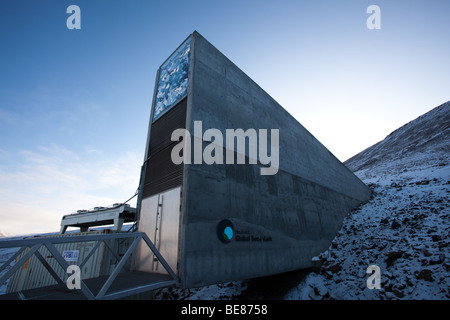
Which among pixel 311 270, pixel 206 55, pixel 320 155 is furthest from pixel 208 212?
pixel 320 155

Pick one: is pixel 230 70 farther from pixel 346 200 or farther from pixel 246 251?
pixel 346 200

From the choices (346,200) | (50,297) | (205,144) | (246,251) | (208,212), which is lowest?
(50,297)

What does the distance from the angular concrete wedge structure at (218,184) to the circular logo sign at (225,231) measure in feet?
0.11

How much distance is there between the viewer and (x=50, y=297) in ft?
16.0

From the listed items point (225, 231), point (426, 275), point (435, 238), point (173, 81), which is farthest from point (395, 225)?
point (173, 81)

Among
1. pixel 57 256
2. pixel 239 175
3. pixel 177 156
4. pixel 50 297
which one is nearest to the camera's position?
pixel 57 256

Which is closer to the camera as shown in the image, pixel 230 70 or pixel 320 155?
pixel 230 70

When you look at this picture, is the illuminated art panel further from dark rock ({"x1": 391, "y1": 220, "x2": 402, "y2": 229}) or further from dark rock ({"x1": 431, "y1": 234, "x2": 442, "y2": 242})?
dark rock ({"x1": 391, "y1": 220, "x2": 402, "y2": 229})

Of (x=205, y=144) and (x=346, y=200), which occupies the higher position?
(x=205, y=144)

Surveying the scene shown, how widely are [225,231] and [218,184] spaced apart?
1.68 metres

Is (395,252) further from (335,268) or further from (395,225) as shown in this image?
(395,225)

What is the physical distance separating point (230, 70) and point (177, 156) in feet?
18.7

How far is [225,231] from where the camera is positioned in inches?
294

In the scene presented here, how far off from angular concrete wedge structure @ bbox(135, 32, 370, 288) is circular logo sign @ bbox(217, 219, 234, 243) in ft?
0.11
